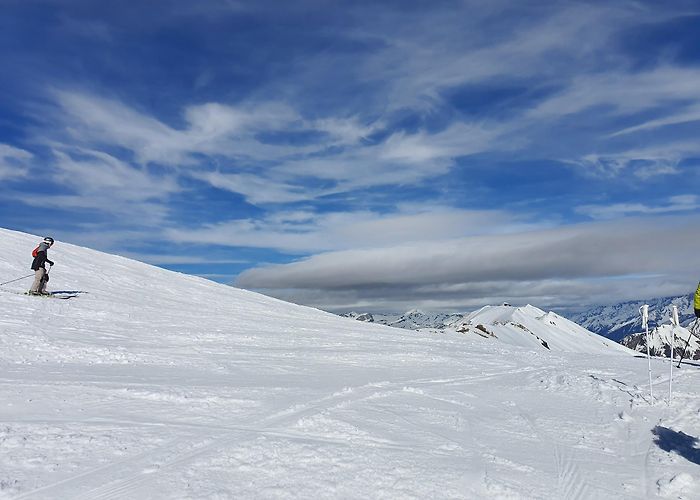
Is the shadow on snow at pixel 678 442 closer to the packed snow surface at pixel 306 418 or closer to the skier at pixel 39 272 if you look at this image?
the packed snow surface at pixel 306 418

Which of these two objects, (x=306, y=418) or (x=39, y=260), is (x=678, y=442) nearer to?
(x=306, y=418)

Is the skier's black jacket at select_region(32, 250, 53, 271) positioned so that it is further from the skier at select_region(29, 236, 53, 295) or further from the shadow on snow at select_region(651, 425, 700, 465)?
the shadow on snow at select_region(651, 425, 700, 465)

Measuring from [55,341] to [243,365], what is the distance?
585 cm

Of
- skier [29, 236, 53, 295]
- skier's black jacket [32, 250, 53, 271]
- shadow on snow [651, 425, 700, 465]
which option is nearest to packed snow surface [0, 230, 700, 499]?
shadow on snow [651, 425, 700, 465]

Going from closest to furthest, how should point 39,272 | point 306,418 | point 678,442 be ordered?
point 306,418 < point 678,442 < point 39,272

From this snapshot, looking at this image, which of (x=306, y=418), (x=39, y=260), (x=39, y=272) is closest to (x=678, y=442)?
(x=306, y=418)

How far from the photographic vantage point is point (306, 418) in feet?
33.4

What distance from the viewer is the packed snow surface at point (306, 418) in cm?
742

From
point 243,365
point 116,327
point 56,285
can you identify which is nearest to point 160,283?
point 56,285

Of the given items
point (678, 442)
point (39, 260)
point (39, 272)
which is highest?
point (39, 260)

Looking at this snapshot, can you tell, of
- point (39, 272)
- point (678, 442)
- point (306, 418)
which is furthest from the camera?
point (39, 272)

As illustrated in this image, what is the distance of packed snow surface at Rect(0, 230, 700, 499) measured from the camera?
7418 mm

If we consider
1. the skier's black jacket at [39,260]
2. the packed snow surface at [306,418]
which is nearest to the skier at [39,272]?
the skier's black jacket at [39,260]

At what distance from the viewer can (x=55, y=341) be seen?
15.8 m
